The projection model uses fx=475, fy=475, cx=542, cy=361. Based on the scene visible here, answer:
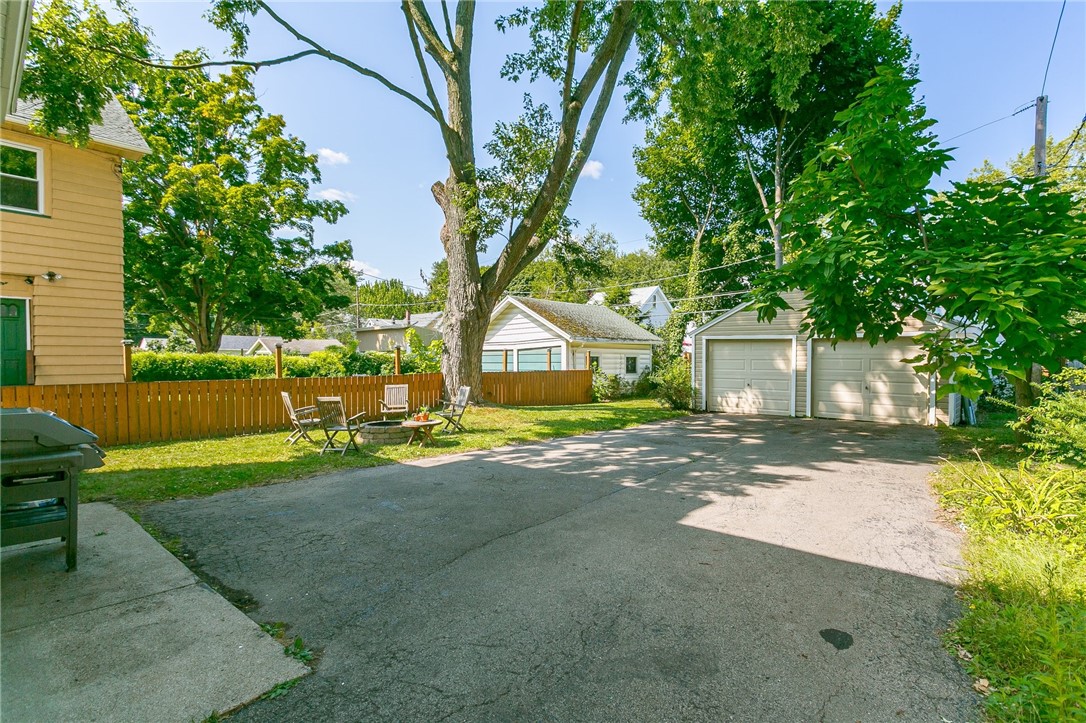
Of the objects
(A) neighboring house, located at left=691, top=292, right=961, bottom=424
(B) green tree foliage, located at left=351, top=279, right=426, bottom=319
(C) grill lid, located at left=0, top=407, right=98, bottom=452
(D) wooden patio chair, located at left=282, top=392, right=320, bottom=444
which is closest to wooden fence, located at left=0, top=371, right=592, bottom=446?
(D) wooden patio chair, located at left=282, top=392, right=320, bottom=444

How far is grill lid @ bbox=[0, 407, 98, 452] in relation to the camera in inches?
128

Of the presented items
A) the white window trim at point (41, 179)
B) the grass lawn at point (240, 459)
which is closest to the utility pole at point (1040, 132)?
the grass lawn at point (240, 459)

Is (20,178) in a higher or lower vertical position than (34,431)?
higher

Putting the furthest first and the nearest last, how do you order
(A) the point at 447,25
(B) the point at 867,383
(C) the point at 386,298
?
1. (C) the point at 386,298
2. (B) the point at 867,383
3. (A) the point at 447,25

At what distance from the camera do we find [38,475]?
3.39 meters

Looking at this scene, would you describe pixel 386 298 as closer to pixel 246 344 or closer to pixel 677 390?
pixel 246 344

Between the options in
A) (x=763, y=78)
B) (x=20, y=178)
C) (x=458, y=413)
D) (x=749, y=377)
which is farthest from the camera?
(x=763, y=78)

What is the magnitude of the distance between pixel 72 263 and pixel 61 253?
9.7 inches

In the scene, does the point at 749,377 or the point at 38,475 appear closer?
the point at 38,475

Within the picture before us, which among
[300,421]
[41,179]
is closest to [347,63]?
[41,179]

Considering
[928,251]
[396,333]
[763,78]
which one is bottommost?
[928,251]

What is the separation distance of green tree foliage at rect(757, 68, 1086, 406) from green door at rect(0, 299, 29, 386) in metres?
14.5

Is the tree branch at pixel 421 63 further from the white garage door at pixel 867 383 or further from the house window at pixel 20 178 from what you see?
the white garage door at pixel 867 383

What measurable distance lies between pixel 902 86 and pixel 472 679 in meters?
9.87
